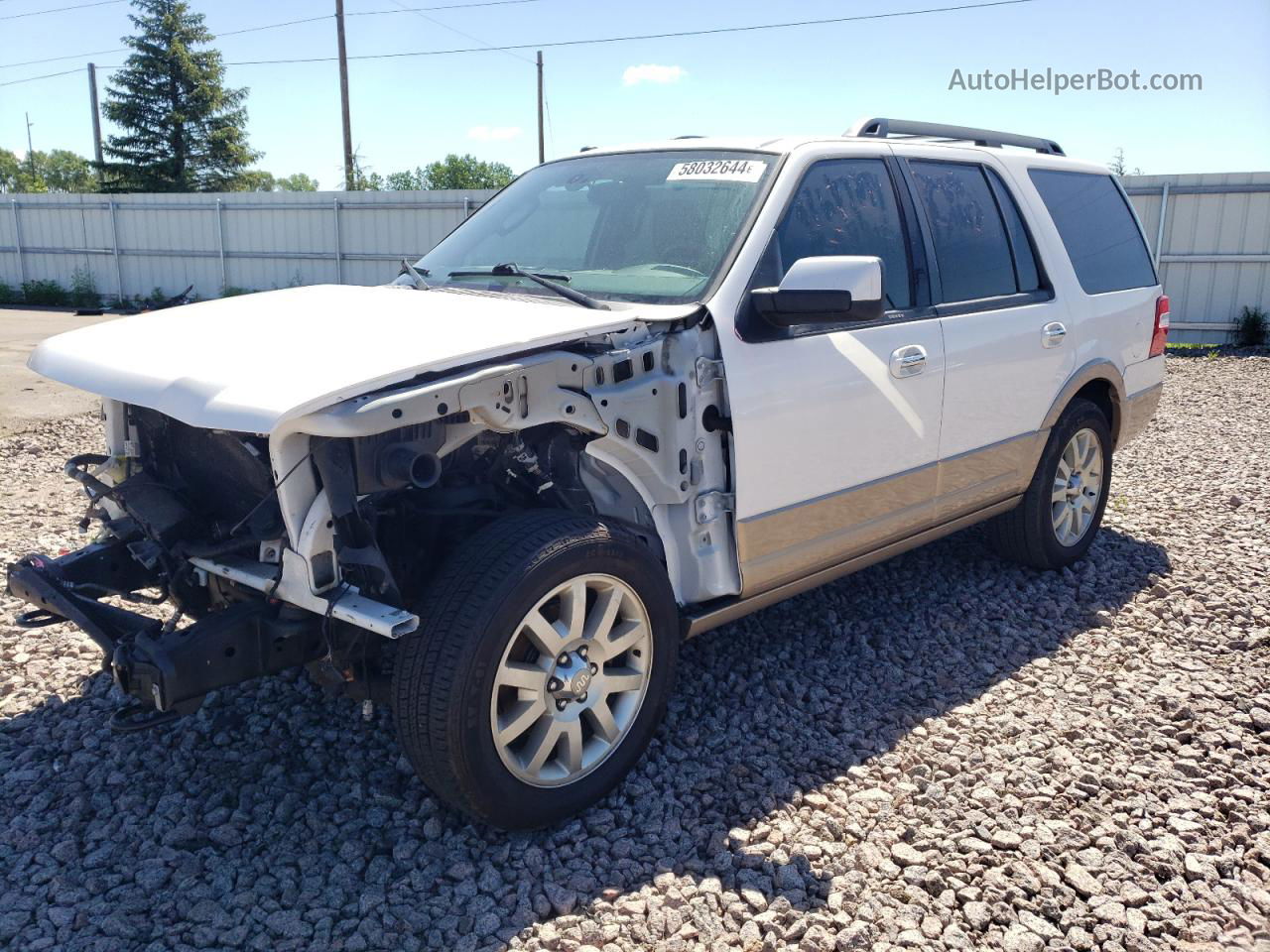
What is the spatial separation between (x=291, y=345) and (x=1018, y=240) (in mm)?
3429

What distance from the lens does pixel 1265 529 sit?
6152mm

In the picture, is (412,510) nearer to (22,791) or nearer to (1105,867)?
(22,791)

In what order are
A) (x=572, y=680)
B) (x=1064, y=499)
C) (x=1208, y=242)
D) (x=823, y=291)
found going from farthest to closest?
(x=1208, y=242) → (x=1064, y=499) → (x=823, y=291) → (x=572, y=680)

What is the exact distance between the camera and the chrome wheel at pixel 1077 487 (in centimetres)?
533

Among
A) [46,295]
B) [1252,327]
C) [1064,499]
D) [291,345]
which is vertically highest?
[291,345]

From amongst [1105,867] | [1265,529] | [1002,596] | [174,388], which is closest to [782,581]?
[1105,867]

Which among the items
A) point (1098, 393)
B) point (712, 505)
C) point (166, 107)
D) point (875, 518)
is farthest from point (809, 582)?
point (166, 107)

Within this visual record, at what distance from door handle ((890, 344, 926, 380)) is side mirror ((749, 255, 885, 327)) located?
573 millimetres

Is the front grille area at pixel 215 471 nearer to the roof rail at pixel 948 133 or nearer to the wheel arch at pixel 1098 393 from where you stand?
the roof rail at pixel 948 133

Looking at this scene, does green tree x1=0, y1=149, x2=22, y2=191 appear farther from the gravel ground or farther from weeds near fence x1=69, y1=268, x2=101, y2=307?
the gravel ground

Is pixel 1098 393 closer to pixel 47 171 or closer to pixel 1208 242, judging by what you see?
pixel 1208 242

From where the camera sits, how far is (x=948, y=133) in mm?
5012

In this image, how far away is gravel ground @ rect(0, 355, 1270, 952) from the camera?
2.75 meters

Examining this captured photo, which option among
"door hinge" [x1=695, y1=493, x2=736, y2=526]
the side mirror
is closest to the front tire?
"door hinge" [x1=695, y1=493, x2=736, y2=526]
